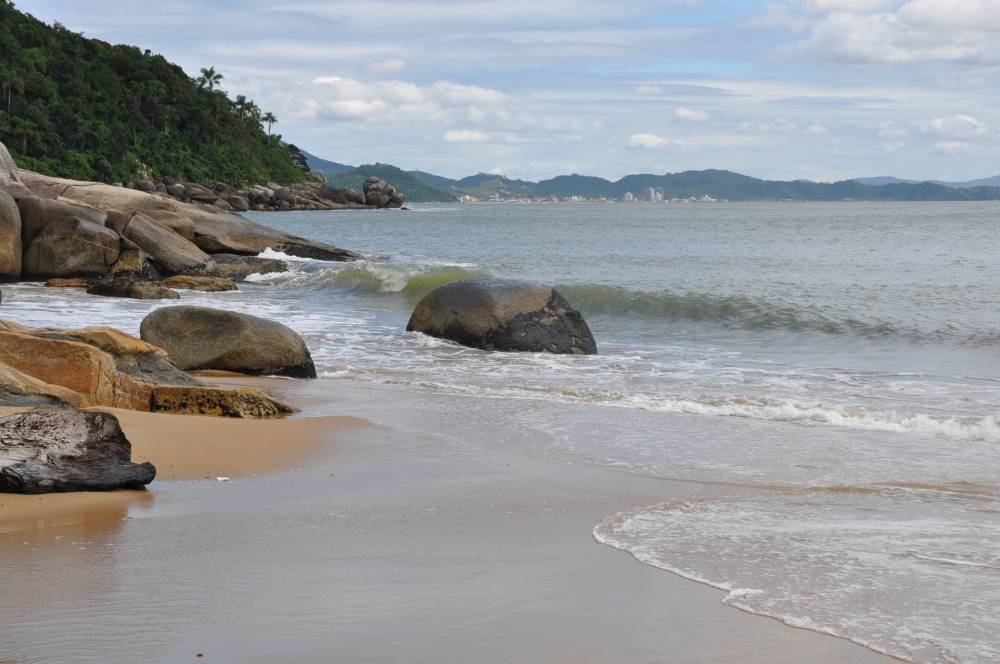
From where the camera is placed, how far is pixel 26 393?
16.8 ft

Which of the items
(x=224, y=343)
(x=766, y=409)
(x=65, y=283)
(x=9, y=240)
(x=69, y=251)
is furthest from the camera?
(x=69, y=251)

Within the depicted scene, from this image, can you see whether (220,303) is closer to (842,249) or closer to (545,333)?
A: (545,333)

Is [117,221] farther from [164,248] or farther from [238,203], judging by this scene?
[238,203]

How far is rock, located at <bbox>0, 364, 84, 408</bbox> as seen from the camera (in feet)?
16.5

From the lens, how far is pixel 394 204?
120000 millimetres

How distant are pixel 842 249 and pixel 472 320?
89.0 ft

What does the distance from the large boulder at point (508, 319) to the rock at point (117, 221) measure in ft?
35.2

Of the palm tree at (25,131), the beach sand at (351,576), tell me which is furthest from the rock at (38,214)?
the palm tree at (25,131)

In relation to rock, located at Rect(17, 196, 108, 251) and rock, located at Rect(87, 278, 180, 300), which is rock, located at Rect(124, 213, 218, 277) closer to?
rock, located at Rect(17, 196, 108, 251)

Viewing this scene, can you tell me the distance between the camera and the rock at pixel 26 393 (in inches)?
198

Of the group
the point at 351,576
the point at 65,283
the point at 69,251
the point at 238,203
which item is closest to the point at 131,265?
the point at 69,251

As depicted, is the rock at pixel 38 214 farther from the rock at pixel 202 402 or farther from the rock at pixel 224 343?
the rock at pixel 202 402

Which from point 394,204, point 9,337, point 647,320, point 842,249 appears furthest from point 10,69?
point 9,337

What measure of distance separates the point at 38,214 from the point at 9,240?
2.54 ft
